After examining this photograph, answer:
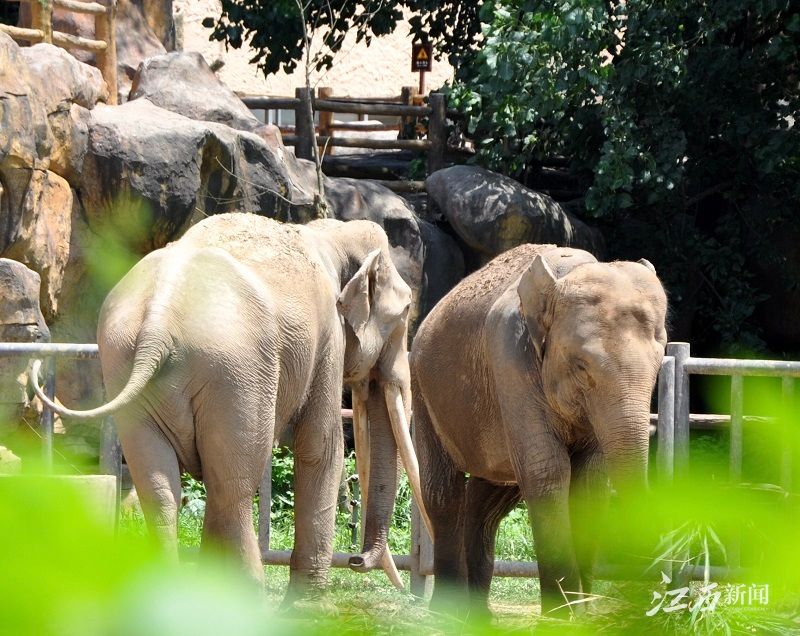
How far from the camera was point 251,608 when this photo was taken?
0.48 meters

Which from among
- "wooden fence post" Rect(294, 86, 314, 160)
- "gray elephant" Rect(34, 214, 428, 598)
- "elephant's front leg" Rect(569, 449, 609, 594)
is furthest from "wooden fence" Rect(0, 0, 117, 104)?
"elephant's front leg" Rect(569, 449, 609, 594)

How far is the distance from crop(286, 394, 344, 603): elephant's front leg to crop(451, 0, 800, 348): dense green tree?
703 centimetres

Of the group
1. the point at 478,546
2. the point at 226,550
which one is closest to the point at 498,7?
the point at 478,546

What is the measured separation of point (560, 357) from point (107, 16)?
26.0 ft

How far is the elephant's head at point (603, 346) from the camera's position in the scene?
4.57m

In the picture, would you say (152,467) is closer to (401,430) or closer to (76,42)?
(401,430)

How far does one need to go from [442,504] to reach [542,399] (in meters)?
0.99

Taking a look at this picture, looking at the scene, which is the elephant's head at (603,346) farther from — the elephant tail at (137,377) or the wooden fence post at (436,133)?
the wooden fence post at (436,133)

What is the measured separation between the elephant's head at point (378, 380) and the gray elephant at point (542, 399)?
180mm

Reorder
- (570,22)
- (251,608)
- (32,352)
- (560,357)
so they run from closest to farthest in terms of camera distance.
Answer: (251,608), (560,357), (32,352), (570,22)

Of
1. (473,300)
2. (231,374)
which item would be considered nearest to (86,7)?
(473,300)

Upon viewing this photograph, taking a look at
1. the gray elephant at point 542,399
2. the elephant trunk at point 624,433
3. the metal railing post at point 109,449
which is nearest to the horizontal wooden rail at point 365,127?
the metal railing post at point 109,449

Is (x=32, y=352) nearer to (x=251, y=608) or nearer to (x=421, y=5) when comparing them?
(x=251, y=608)

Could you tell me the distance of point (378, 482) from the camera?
5469 mm
